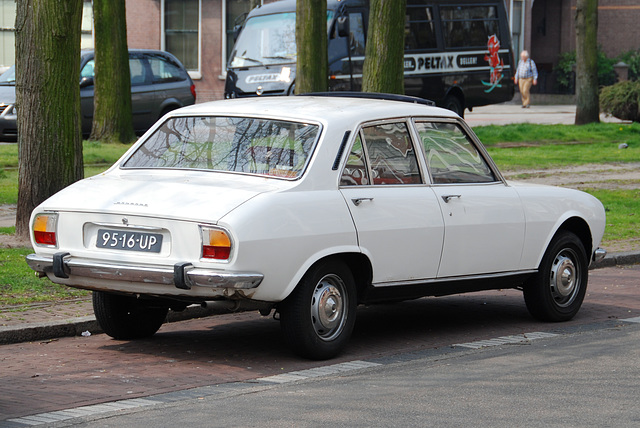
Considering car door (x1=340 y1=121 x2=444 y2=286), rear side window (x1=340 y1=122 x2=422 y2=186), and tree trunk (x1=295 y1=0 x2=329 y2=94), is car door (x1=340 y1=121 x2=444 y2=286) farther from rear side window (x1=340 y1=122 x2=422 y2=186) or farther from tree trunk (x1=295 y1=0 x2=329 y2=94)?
A: tree trunk (x1=295 y1=0 x2=329 y2=94)

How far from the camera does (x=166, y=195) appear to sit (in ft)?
23.4

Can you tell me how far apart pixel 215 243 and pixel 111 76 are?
15951 millimetres

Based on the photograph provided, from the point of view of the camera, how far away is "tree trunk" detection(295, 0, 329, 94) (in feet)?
62.0

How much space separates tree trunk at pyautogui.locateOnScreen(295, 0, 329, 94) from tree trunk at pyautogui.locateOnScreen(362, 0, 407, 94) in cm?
234

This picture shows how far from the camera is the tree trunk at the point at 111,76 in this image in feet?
71.4

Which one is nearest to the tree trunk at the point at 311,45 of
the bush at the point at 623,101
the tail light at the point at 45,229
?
the tail light at the point at 45,229

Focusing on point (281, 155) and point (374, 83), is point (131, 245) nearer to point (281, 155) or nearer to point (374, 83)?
point (281, 155)

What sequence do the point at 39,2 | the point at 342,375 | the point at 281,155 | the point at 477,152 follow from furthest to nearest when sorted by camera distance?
1. the point at 39,2
2. the point at 477,152
3. the point at 281,155
4. the point at 342,375

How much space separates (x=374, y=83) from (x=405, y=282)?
358 inches

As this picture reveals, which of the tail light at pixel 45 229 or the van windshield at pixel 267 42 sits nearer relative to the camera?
the tail light at pixel 45 229

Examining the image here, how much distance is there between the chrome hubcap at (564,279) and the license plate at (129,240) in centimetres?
329

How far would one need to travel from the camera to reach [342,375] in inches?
275

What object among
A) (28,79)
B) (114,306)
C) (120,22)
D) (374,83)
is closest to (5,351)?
(114,306)

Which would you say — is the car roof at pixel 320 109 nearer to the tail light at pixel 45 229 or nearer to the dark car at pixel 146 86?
the tail light at pixel 45 229
